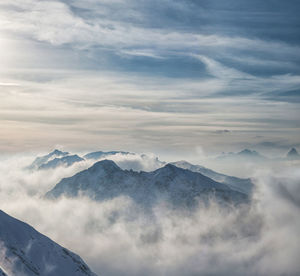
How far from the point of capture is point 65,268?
646ft

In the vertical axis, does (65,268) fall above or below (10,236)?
below

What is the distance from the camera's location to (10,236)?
19550 cm

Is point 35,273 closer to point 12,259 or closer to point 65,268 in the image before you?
point 12,259

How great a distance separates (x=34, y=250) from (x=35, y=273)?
26.3 metres

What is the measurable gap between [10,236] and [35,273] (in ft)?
121

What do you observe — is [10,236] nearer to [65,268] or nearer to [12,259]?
[12,259]

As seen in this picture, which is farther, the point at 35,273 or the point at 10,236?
the point at 10,236

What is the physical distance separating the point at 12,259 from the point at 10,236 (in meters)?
26.2

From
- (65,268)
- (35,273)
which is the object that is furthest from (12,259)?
(65,268)

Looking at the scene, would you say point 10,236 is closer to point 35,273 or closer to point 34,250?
point 34,250

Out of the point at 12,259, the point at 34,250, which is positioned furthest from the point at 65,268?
the point at 12,259

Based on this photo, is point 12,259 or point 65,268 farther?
point 65,268

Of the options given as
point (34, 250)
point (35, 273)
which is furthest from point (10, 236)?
point (35, 273)

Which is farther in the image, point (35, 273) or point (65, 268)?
point (65, 268)
